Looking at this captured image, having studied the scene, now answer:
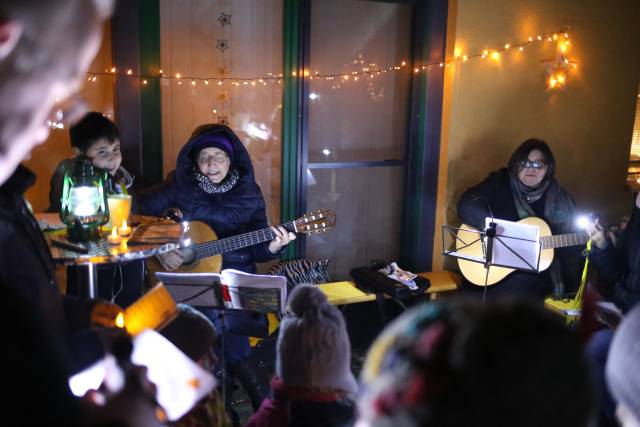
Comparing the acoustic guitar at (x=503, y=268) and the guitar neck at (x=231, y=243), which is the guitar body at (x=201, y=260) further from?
the acoustic guitar at (x=503, y=268)

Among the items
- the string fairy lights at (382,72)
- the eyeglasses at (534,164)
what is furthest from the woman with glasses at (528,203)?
the string fairy lights at (382,72)

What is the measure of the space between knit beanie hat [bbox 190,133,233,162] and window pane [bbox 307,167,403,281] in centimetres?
101

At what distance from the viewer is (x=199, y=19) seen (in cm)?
403

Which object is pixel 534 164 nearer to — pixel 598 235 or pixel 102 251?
pixel 598 235

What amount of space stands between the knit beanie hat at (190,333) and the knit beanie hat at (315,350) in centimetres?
26

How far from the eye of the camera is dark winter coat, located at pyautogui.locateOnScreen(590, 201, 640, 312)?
10.7 ft


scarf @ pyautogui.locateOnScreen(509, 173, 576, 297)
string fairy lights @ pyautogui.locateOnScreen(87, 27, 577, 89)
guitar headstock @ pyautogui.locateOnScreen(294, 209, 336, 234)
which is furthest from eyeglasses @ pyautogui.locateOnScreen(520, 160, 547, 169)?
guitar headstock @ pyautogui.locateOnScreen(294, 209, 336, 234)

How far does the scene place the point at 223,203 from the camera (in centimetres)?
364

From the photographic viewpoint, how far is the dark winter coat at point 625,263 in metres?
3.27

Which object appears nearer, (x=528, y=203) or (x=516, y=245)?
(x=516, y=245)

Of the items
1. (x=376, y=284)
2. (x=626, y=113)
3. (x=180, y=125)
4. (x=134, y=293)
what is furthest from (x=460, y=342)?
(x=626, y=113)

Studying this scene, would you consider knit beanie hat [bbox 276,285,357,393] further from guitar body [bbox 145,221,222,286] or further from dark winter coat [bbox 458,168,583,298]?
dark winter coat [bbox 458,168,583,298]

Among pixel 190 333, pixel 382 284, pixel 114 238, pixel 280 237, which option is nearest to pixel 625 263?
pixel 382 284

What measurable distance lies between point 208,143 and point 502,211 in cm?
222
